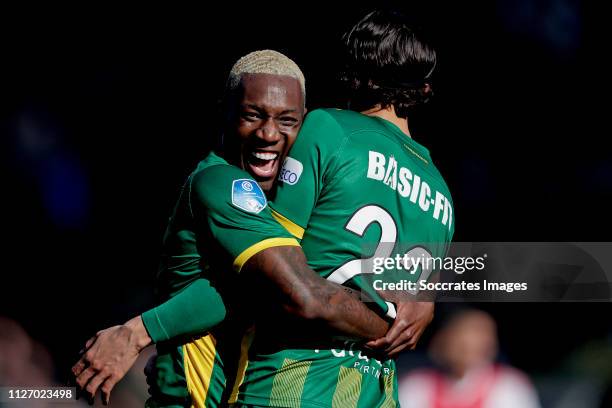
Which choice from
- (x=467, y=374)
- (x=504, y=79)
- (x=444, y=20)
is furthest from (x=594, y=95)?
(x=467, y=374)

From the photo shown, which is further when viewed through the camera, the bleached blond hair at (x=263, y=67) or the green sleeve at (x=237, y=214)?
the bleached blond hair at (x=263, y=67)

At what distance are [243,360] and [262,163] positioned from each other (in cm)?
66

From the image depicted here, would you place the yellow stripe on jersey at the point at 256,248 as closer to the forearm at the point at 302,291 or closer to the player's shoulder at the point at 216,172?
the forearm at the point at 302,291

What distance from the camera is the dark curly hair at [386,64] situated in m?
3.28

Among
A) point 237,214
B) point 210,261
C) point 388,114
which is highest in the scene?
point 388,114

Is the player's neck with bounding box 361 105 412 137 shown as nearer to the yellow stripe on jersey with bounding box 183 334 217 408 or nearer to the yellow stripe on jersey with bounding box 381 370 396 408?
the yellow stripe on jersey with bounding box 381 370 396 408

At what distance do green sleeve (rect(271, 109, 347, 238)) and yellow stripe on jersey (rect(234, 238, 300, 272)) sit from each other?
0.55 ft

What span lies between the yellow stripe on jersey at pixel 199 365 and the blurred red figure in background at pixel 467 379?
231cm

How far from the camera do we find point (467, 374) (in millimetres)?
4883

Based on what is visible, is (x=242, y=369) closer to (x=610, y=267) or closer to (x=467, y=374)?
(x=467, y=374)

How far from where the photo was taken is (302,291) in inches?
107

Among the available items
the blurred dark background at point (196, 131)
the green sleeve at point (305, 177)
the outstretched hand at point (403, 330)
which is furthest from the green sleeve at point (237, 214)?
the blurred dark background at point (196, 131)

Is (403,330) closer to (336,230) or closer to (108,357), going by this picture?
(336,230)

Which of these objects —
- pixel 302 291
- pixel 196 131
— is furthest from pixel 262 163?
pixel 196 131
